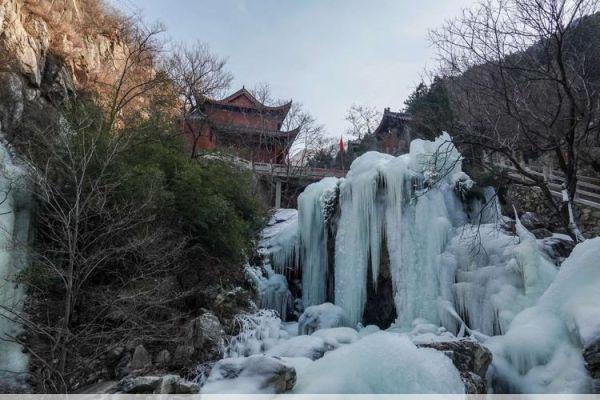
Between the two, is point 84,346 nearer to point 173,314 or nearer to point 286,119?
point 173,314

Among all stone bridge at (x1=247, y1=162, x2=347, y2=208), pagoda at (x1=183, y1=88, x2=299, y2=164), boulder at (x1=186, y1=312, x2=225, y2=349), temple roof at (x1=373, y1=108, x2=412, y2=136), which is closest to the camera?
boulder at (x1=186, y1=312, x2=225, y2=349)

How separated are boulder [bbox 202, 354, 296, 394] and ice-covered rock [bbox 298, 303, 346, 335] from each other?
3398mm

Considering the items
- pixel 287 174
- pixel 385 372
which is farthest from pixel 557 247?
pixel 287 174

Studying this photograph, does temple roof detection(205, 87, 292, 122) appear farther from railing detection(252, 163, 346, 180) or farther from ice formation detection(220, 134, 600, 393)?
ice formation detection(220, 134, 600, 393)

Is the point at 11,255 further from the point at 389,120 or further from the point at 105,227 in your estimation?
the point at 389,120

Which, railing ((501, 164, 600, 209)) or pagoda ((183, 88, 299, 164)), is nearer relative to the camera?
railing ((501, 164, 600, 209))

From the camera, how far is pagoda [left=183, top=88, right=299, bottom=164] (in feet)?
60.3

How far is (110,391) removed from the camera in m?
4.78

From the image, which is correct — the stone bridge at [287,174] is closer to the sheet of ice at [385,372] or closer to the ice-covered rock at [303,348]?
the ice-covered rock at [303,348]

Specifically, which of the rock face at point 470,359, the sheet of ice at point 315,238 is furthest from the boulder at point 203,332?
the sheet of ice at point 315,238

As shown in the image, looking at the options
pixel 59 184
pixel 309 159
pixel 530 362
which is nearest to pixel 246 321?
pixel 59 184

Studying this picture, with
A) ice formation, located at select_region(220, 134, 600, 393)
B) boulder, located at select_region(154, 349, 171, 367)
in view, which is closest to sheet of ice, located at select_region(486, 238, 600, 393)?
ice formation, located at select_region(220, 134, 600, 393)

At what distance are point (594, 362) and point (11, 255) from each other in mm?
7605

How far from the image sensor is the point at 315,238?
424 inches
